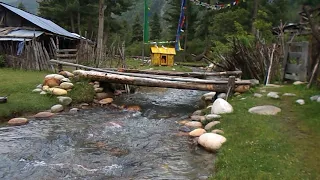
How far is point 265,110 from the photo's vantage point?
298 inches

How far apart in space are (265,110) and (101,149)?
4130 millimetres

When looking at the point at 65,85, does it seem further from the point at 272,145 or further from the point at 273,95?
the point at 272,145

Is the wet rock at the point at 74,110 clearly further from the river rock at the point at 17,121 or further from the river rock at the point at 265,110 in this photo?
the river rock at the point at 265,110

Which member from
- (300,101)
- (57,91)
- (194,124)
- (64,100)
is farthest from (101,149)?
(300,101)

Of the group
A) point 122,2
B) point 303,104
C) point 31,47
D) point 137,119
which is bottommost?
point 137,119

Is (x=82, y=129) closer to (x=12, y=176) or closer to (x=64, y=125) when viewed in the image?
(x=64, y=125)

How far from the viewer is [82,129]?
7148 mm

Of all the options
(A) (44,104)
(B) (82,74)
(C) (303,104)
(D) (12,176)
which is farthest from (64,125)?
(C) (303,104)

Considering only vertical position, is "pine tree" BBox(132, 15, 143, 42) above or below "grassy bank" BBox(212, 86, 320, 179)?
above

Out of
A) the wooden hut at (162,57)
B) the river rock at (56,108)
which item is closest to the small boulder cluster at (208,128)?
the river rock at (56,108)

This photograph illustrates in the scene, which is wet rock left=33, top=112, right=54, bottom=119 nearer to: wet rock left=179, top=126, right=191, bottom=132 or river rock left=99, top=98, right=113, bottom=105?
river rock left=99, top=98, right=113, bottom=105

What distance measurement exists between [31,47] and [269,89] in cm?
1110

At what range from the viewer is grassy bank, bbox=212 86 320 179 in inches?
168

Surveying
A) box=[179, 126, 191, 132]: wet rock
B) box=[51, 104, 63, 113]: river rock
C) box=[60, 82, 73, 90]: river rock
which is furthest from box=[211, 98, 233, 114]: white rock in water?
box=[60, 82, 73, 90]: river rock
